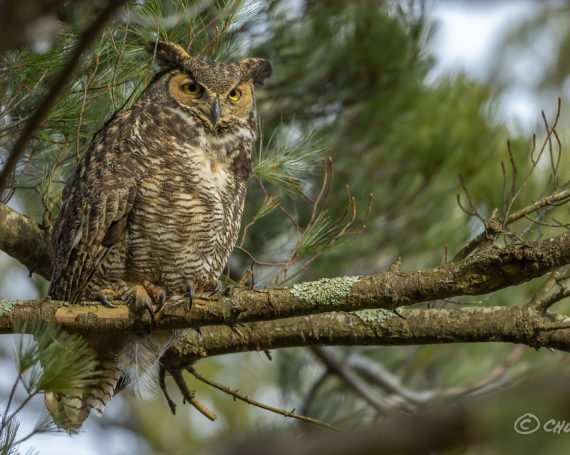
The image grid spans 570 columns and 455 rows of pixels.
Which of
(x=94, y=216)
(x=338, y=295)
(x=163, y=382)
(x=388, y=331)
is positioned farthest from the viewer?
(x=163, y=382)

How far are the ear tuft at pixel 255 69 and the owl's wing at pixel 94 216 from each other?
0.55 metres

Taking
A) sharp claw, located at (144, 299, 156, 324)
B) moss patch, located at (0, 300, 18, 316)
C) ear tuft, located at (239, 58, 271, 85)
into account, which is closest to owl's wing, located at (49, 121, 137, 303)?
sharp claw, located at (144, 299, 156, 324)

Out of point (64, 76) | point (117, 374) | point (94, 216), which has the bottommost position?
point (117, 374)

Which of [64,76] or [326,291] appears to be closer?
[64,76]

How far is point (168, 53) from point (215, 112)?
26 centimetres

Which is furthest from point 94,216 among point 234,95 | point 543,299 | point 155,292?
point 543,299

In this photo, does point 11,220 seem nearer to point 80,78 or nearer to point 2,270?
point 80,78

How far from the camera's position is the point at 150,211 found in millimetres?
2020

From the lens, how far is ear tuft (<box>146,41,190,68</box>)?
2188mm

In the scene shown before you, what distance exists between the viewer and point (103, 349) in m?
2.10

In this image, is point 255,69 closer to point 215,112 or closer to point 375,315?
point 215,112

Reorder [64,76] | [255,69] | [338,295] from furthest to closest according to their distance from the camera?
[255,69], [338,295], [64,76]

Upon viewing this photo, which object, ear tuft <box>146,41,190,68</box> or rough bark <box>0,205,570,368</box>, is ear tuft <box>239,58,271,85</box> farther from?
rough bark <box>0,205,570,368</box>

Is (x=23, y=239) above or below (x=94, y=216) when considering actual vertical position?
below
